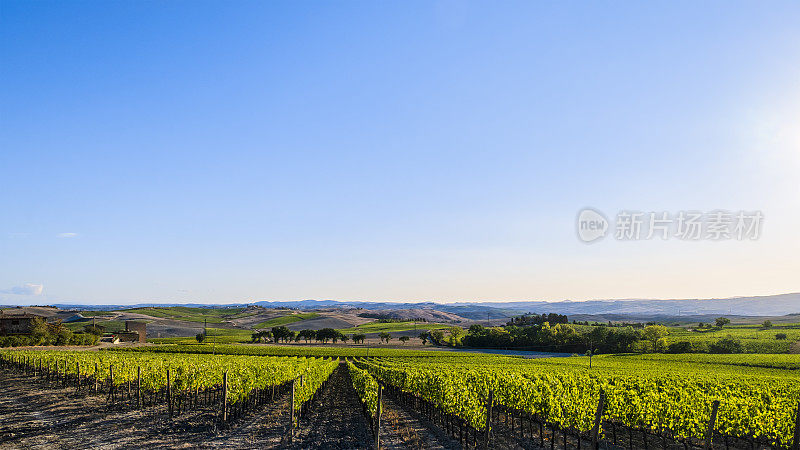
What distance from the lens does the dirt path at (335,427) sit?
19.3 meters

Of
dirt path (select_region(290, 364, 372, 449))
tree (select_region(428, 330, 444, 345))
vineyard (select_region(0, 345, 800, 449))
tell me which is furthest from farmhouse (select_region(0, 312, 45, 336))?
tree (select_region(428, 330, 444, 345))

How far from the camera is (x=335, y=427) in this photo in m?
22.6

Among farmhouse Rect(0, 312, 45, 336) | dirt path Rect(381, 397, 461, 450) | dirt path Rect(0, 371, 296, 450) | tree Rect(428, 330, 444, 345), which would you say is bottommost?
tree Rect(428, 330, 444, 345)

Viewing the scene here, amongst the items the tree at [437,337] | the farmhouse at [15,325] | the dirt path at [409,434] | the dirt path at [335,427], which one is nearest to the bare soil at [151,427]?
the dirt path at [335,427]

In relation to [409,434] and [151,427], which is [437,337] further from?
Result: [151,427]

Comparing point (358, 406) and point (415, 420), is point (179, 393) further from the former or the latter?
point (415, 420)

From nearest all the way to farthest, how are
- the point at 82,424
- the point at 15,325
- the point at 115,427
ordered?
the point at 115,427
the point at 82,424
the point at 15,325

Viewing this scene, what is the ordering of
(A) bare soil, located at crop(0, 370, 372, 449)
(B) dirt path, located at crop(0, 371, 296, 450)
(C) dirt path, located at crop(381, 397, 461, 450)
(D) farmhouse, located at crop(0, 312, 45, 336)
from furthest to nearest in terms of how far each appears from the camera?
(D) farmhouse, located at crop(0, 312, 45, 336) < (C) dirt path, located at crop(381, 397, 461, 450) < (A) bare soil, located at crop(0, 370, 372, 449) < (B) dirt path, located at crop(0, 371, 296, 450)

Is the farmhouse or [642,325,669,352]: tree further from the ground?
the farmhouse

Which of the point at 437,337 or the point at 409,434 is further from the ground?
the point at 409,434

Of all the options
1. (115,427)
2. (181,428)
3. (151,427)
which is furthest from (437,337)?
(115,427)

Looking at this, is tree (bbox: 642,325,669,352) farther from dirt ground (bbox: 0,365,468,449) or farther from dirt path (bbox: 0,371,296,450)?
dirt path (bbox: 0,371,296,450)

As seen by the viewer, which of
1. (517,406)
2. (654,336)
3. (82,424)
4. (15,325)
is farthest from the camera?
(654,336)

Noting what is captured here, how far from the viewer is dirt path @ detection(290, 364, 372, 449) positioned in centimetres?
1931
